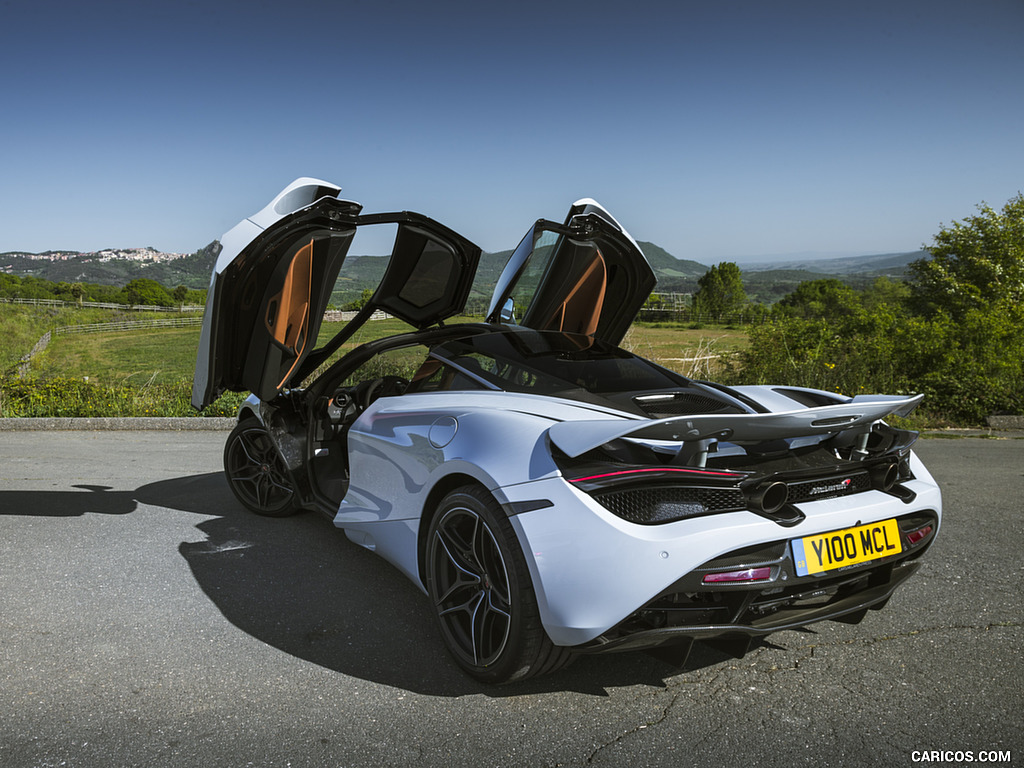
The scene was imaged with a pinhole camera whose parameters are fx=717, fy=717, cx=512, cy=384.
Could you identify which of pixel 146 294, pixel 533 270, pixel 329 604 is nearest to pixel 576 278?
pixel 533 270

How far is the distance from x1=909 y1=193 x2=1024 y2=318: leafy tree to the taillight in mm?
27091

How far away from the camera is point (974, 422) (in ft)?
30.0

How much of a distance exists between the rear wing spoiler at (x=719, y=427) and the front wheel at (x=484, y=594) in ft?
1.29

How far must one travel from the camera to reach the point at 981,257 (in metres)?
28.5

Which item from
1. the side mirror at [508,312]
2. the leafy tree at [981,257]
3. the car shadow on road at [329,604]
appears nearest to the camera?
the car shadow on road at [329,604]

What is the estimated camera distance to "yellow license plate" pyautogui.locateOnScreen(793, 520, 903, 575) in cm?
233

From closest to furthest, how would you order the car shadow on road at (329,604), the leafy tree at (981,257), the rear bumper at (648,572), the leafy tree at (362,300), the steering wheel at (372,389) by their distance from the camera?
the rear bumper at (648,572) → the car shadow on road at (329,604) → the steering wheel at (372,389) → the leafy tree at (362,300) → the leafy tree at (981,257)

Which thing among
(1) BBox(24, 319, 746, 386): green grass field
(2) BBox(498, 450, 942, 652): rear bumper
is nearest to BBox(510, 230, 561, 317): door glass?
(1) BBox(24, 319, 746, 386): green grass field

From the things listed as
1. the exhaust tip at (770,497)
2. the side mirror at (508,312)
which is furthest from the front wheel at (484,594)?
the side mirror at (508,312)

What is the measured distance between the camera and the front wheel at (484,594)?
239 centimetres

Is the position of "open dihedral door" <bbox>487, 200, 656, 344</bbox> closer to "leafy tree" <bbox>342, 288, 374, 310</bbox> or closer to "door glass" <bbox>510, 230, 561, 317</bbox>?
"door glass" <bbox>510, 230, 561, 317</bbox>

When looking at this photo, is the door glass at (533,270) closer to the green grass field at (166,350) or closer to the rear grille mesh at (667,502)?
the green grass field at (166,350)

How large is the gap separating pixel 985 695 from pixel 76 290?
96402 millimetres

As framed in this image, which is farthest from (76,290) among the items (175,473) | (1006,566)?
(1006,566)
